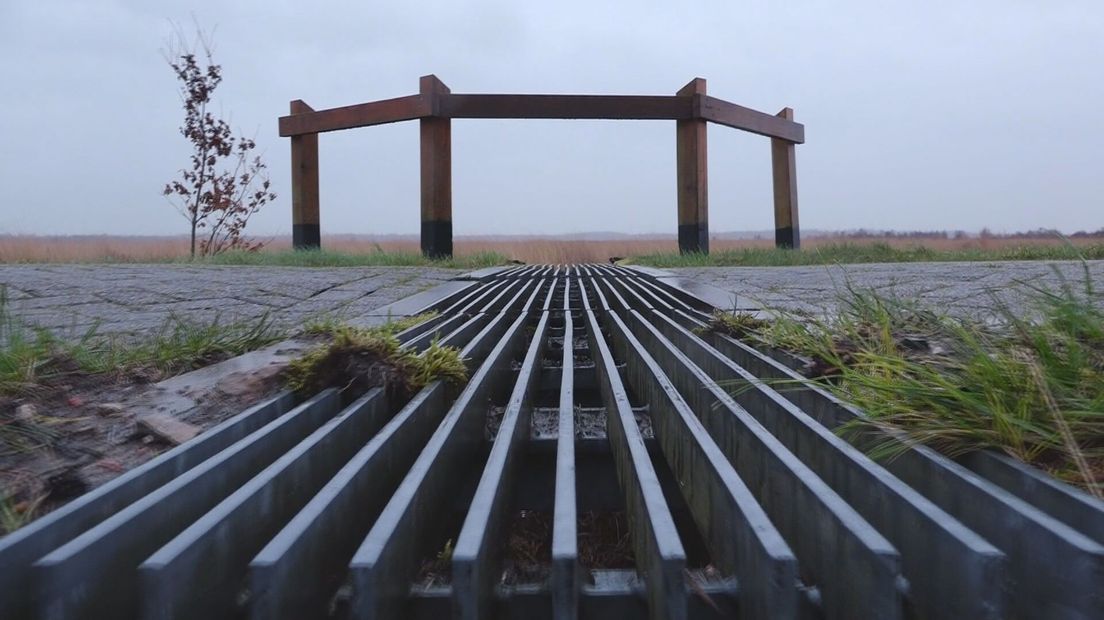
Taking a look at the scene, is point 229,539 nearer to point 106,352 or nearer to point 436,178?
point 106,352

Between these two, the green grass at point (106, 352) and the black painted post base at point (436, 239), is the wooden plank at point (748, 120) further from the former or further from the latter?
the green grass at point (106, 352)

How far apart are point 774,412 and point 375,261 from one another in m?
6.76

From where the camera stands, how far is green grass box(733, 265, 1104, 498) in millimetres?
1119

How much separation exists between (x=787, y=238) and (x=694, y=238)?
2.01 meters

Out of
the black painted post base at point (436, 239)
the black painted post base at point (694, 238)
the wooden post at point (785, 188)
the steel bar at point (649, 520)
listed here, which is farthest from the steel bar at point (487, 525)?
the wooden post at point (785, 188)

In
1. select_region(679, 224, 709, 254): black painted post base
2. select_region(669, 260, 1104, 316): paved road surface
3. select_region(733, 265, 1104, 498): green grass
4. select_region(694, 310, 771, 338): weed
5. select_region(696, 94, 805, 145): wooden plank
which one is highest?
select_region(696, 94, 805, 145): wooden plank

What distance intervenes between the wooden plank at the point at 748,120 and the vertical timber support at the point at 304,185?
4.90 metres

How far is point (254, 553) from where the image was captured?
937mm

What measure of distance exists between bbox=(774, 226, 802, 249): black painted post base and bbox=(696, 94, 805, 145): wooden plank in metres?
1.23

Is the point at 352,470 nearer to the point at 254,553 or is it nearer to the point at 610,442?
the point at 254,553

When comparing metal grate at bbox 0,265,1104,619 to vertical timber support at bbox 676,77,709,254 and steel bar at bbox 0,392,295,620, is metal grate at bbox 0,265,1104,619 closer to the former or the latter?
steel bar at bbox 0,392,295,620

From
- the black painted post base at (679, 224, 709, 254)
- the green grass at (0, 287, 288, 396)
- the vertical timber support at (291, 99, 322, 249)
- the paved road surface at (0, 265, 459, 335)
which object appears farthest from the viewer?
the vertical timber support at (291, 99, 322, 249)

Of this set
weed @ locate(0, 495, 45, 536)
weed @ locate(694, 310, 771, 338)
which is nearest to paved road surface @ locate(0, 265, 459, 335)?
weed @ locate(0, 495, 45, 536)

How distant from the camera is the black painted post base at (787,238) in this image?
402 inches
